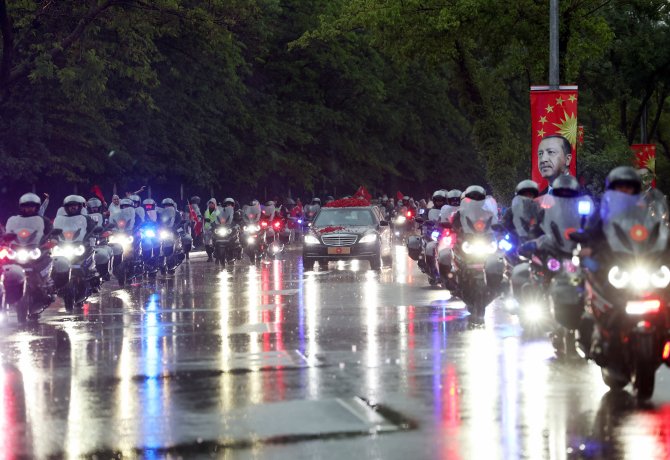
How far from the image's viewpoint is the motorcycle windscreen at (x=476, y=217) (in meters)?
20.9

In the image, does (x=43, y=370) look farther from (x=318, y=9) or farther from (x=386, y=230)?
(x=318, y=9)

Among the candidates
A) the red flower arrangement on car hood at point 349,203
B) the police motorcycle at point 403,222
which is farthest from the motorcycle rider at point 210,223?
the police motorcycle at point 403,222

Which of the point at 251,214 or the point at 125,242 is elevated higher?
the point at 251,214

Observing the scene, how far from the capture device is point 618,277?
40.1ft

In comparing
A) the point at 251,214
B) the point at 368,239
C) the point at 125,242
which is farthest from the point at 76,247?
the point at 251,214

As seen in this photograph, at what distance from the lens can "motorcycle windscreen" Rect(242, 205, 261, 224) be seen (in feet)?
144

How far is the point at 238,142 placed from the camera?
63875 millimetres

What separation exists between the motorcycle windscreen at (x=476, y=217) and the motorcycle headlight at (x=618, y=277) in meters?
8.55

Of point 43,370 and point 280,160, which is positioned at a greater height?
point 280,160

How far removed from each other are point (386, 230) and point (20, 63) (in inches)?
429

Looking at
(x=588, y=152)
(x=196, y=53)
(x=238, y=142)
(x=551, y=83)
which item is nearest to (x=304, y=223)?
(x=238, y=142)

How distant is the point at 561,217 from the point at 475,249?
5.92 metres

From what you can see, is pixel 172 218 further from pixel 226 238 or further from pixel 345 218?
pixel 345 218

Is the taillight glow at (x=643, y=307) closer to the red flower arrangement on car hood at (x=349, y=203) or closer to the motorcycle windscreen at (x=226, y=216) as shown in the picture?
the red flower arrangement on car hood at (x=349, y=203)
